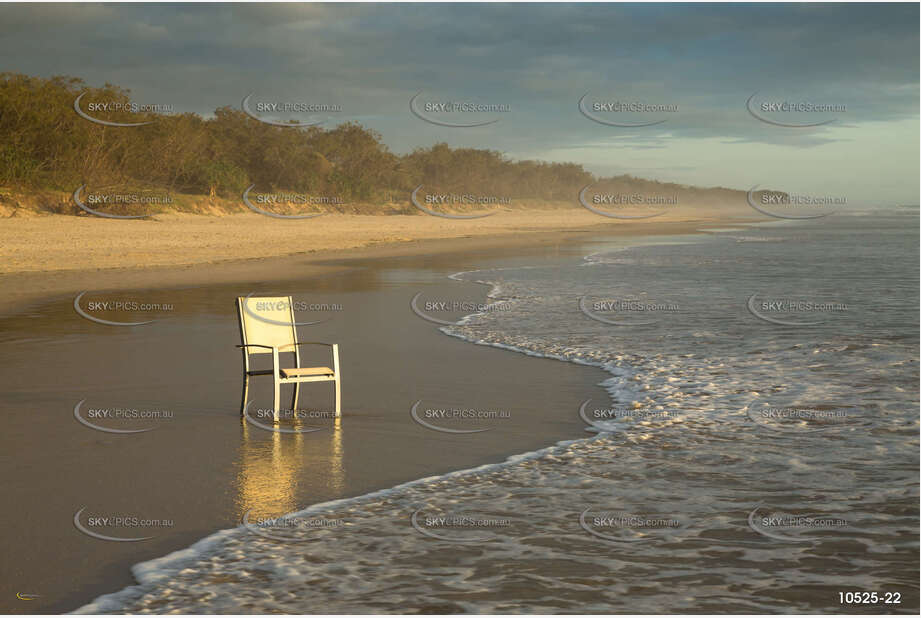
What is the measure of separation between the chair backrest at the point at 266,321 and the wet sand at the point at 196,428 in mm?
745

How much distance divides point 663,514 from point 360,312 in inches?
413

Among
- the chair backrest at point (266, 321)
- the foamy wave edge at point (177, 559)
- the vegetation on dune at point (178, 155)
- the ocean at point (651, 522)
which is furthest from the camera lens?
the vegetation on dune at point (178, 155)

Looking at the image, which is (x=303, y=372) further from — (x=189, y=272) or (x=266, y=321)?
(x=189, y=272)

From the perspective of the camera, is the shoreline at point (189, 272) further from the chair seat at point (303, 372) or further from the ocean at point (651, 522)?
the ocean at point (651, 522)

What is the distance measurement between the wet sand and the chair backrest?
0.74 meters

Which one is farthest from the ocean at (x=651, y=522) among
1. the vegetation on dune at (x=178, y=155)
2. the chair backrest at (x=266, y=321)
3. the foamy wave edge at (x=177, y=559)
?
the vegetation on dune at (x=178, y=155)

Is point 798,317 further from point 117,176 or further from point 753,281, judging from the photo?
point 117,176

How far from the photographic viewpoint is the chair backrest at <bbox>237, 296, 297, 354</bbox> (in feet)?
25.1

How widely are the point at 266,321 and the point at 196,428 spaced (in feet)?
3.58

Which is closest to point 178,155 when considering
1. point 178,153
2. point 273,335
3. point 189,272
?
point 178,153

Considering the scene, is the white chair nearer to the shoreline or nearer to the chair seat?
the chair seat

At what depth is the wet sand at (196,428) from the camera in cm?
504

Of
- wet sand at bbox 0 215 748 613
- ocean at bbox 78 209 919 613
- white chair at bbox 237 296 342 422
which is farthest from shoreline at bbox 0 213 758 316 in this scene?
ocean at bbox 78 209 919 613

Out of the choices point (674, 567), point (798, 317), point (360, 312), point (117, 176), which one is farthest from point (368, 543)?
point (117, 176)
